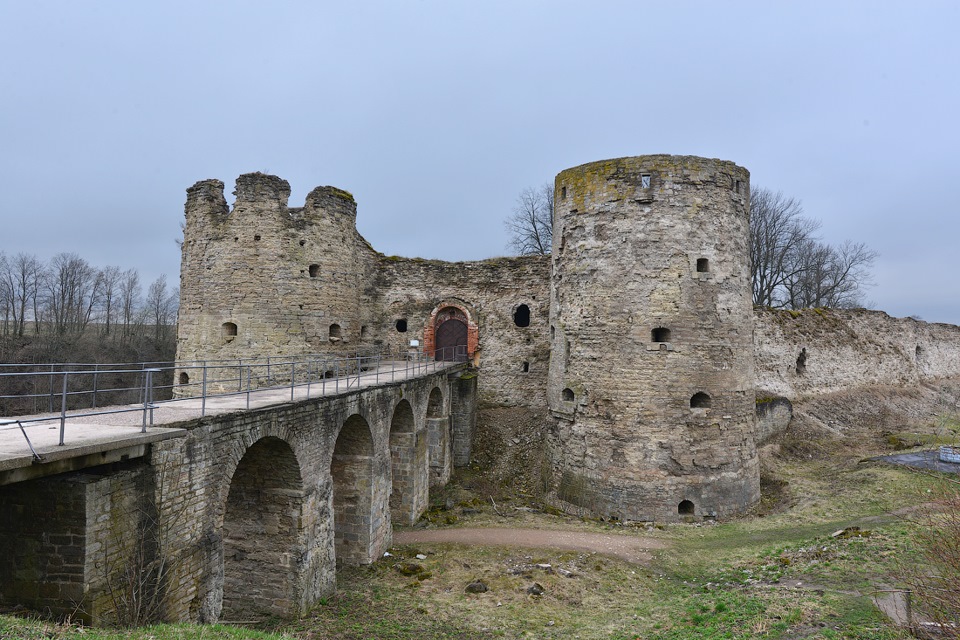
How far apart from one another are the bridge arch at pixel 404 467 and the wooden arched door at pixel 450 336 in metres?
7.12

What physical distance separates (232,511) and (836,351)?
947 inches

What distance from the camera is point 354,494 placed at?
39.0 ft

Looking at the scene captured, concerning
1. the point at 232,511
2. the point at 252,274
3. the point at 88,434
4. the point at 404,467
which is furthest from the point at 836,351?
the point at 88,434

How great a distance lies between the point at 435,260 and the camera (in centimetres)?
→ 2214

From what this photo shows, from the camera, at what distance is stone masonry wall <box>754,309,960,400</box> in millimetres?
21656

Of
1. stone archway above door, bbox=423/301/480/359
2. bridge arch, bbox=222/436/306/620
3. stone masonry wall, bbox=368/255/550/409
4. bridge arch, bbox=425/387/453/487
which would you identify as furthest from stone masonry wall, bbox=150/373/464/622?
stone masonry wall, bbox=368/255/550/409

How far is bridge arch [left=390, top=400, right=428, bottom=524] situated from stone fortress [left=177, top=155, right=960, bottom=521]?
3909 millimetres

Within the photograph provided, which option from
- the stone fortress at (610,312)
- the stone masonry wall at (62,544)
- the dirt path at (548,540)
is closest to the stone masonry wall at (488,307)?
the stone fortress at (610,312)

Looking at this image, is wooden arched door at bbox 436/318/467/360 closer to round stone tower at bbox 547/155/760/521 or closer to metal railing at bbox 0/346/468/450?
metal railing at bbox 0/346/468/450

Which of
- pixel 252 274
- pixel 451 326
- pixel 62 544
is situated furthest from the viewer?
pixel 451 326

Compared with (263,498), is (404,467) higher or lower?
lower

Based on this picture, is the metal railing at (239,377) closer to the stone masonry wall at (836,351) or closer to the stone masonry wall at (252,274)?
the stone masonry wall at (252,274)

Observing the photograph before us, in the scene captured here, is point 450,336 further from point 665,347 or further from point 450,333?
point 665,347

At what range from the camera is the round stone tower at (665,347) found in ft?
46.9
